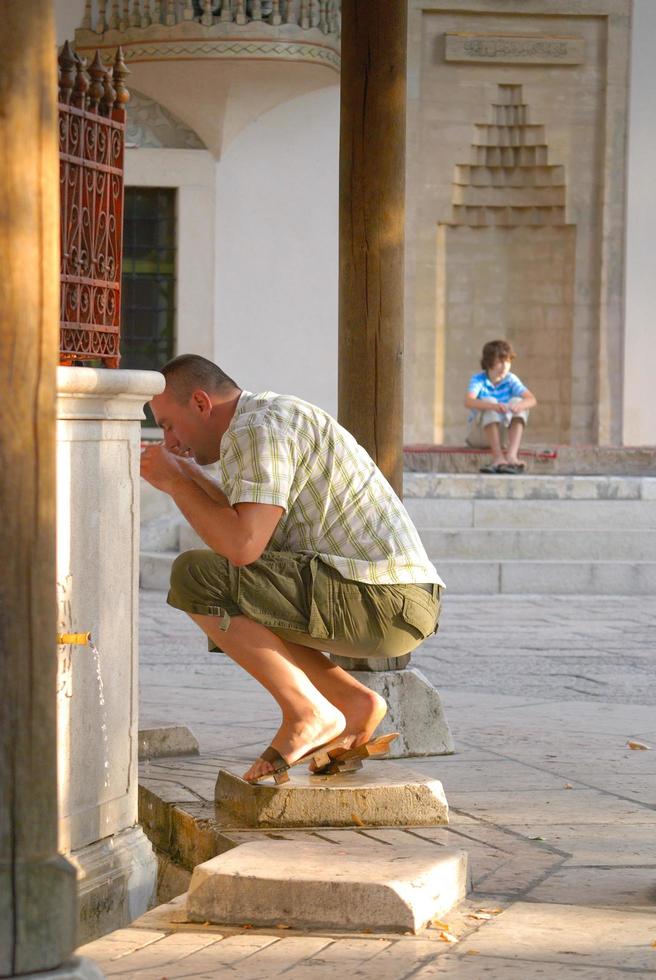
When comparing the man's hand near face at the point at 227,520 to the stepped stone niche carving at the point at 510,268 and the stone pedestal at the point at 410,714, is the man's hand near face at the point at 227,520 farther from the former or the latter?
the stepped stone niche carving at the point at 510,268

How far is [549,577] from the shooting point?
1206 cm

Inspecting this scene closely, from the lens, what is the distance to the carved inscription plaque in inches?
665

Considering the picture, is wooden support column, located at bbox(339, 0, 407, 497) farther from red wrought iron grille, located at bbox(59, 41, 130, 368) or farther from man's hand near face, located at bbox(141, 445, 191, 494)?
man's hand near face, located at bbox(141, 445, 191, 494)

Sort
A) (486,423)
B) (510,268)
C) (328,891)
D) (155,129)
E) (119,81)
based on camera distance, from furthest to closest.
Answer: (510,268) < (155,129) < (486,423) < (119,81) < (328,891)

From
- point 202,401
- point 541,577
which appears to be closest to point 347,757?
point 202,401

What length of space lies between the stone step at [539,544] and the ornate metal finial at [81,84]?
26.3 feet

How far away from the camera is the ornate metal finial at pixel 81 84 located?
4477 mm

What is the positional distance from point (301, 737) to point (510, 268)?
13.9 m

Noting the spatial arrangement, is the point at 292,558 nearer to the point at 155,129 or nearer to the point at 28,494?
the point at 28,494

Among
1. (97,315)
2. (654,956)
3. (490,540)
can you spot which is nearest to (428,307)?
(490,540)

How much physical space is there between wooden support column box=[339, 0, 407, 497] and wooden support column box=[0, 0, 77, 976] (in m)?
3.18

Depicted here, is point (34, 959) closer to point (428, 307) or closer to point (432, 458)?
point (432, 458)

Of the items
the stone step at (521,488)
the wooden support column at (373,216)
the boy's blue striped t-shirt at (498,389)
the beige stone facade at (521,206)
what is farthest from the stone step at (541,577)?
the wooden support column at (373,216)

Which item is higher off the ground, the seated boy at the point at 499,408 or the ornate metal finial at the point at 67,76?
the ornate metal finial at the point at 67,76
